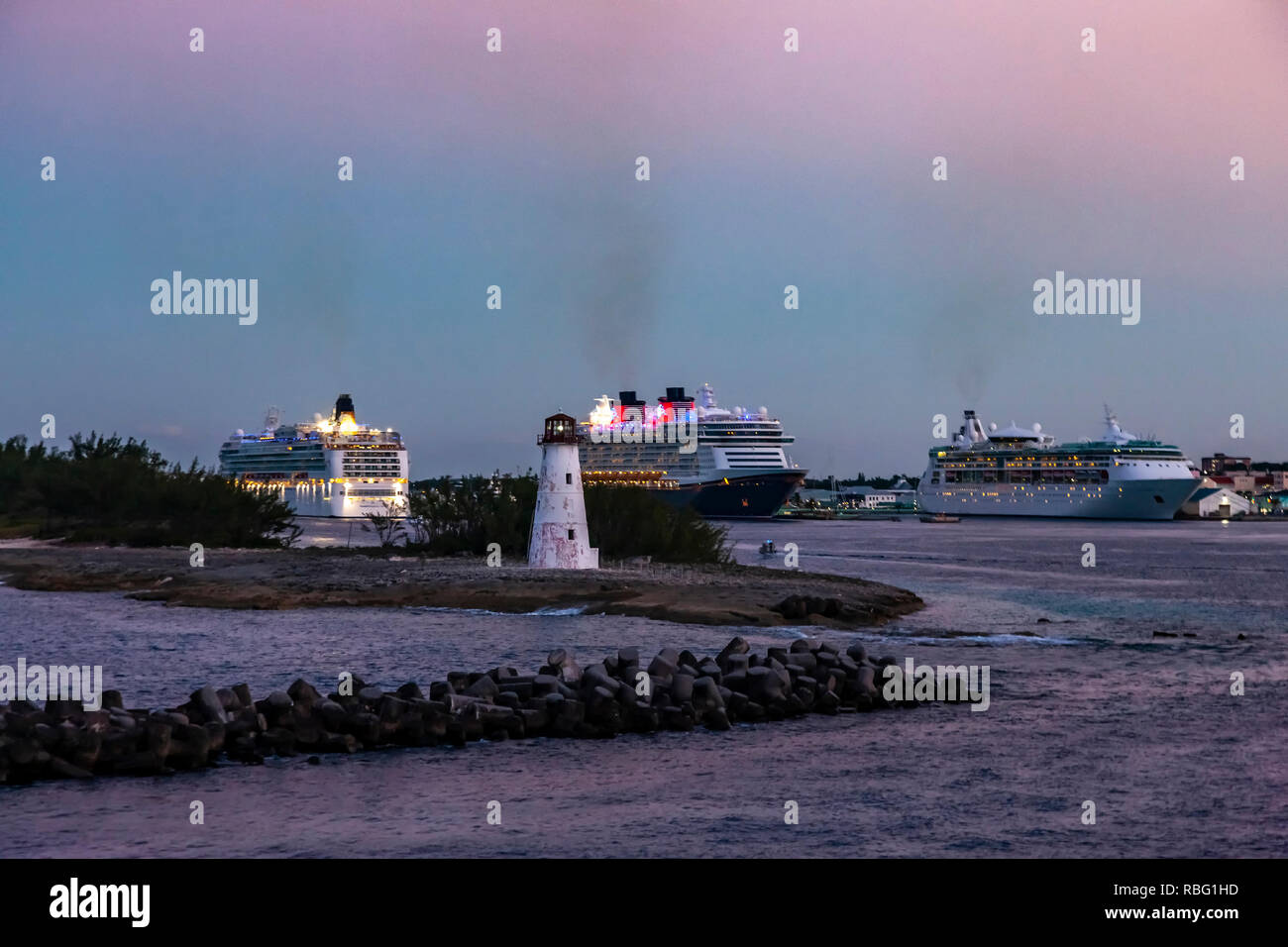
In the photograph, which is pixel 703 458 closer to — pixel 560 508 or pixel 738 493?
pixel 738 493

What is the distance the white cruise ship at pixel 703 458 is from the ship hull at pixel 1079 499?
27070mm

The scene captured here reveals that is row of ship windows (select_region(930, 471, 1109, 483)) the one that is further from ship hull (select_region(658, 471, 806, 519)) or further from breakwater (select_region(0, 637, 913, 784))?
breakwater (select_region(0, 637, 913, 784))

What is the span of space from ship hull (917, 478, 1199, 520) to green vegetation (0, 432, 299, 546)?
9470 centimetres

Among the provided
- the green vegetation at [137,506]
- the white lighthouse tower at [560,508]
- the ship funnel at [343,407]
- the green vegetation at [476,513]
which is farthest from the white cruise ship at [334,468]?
the white lighthouse tower at [560,508]

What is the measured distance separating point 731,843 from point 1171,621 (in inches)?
1035

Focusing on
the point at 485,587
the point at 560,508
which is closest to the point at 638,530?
the point at 560,508

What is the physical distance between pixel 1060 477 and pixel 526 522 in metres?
102

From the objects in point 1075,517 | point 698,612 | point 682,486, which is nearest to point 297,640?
point 698,612

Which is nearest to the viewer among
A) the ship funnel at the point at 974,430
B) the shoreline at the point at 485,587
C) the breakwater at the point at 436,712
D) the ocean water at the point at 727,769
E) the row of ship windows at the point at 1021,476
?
the ocean water at the point at 727,769

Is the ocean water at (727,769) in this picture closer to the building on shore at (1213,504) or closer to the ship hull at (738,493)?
the ship hull at (738,493)

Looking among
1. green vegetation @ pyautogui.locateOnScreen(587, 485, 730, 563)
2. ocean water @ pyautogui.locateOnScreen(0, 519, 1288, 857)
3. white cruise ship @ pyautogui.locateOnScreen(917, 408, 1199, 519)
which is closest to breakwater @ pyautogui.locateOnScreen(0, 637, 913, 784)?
ocean water @ pyautogui.locateOnScreen(0, 519, 1288, 857)

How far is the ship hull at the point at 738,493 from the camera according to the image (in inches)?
5007

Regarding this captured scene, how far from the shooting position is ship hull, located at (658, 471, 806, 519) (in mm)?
127188
